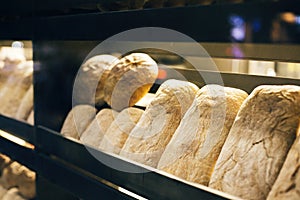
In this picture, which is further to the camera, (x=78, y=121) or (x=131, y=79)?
(x=78, y=121)

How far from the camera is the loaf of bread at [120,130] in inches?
50.1

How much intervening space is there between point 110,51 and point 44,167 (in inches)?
17.0

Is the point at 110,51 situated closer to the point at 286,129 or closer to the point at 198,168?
the point at 198,168

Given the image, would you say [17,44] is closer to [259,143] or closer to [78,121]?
[78,121]

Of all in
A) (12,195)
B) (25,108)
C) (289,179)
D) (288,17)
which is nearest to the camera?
(288,17)

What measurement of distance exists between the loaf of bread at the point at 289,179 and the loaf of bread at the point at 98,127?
0.62 m

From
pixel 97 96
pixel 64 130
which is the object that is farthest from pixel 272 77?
pixel 64 130

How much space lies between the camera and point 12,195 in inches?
73.4

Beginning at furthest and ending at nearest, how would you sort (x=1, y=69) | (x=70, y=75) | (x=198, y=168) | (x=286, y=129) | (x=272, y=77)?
(x=1, y=69) < (x=70, y=75) < (x=272, y=77) < (x=198, y=168) < (x=286, y=129)

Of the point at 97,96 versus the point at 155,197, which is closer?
the point at 155,197

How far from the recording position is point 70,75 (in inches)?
60.9

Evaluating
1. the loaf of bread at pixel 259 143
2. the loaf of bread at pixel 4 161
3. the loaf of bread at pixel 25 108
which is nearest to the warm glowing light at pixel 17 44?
the loaf of bread at pixel 25 108

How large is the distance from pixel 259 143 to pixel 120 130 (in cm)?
49

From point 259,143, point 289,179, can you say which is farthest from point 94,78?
point 289,179
